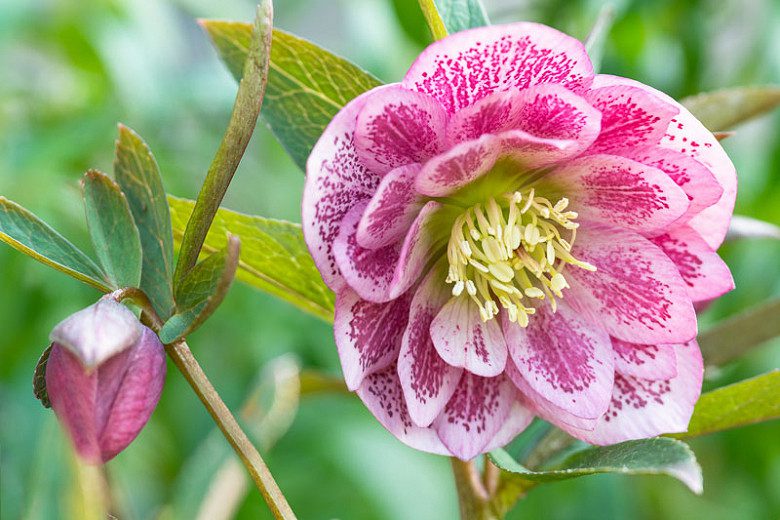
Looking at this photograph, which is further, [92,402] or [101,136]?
[101,136]

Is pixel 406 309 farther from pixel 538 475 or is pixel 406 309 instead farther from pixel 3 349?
pixel 3 349

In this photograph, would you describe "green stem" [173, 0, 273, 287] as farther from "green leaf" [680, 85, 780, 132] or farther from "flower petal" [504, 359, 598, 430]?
"green leaf" [680, 85, 780, 132]

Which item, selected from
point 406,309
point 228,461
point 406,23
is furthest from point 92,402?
point 406,23

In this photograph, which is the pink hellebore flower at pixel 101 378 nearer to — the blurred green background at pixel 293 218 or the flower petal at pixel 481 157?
the flower petal at pixel 481 157

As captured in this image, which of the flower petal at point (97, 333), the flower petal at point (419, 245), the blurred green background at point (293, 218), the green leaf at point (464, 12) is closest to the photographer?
the flower petal at point (97, 333)

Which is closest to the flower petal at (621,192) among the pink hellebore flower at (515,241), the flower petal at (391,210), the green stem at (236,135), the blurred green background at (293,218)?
the pink hellebore flower at (515,241)

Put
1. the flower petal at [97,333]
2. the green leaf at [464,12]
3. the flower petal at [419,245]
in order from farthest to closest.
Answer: the green leaf at [464,12] → the flower petal at [419,245] → the flower petal at [97,333]
